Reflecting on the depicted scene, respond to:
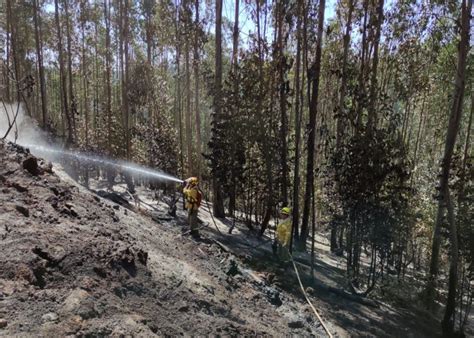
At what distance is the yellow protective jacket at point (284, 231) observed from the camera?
9345 mm

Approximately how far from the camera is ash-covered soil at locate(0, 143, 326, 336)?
3717 mm

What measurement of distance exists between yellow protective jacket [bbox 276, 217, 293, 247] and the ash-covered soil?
52.8 inches

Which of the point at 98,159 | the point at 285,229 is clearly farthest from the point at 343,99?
the point at 98,159

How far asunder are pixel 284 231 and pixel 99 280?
550cm

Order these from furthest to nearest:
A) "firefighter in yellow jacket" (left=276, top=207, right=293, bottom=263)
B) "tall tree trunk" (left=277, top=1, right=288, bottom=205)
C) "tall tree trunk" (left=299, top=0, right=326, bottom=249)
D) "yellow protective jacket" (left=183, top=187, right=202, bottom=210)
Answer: "tall tree trunk" (left=277, top=1, right=288, bottom=205) < "tall tree trunk" (left=299, top=0, right=326, bottom=249) < "yellow protective jacket" (left=183, top=187, right=202, bottom=210) < "firefighter in yellow jacket" (left=276, top=207, right=293, bottom=263)

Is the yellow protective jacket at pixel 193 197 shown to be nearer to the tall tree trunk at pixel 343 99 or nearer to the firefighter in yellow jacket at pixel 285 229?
the firefighter in yellow jacket at pixel 285 229

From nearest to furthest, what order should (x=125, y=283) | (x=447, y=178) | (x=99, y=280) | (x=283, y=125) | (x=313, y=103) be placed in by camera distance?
1. (x=99, y=280)
2. (x=125, y=283)
3. (x=447, y=178)
4. (x=313, y=103)
5. (x=283, y=125)

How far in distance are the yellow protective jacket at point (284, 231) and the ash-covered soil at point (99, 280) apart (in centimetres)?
134

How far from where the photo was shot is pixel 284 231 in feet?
30.8

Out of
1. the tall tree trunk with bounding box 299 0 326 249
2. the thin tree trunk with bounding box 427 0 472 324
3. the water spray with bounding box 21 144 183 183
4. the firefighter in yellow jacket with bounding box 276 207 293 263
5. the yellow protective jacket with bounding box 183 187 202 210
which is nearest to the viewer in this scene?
the firefighter in yellow jacket with bounding box 276 207 293 263

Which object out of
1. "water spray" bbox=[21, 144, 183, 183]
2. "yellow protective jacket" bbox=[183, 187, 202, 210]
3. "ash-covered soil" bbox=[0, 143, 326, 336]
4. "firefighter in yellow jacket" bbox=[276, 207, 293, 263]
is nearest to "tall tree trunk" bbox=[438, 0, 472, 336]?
"firefighter in yellow jacket" bbox=[276, 207, 293, 263]

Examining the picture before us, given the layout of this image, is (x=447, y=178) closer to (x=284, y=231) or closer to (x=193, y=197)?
(x=284, y=231)

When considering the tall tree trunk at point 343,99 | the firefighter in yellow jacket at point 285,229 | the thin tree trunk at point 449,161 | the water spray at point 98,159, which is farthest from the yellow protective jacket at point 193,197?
the water spray at point 98,159

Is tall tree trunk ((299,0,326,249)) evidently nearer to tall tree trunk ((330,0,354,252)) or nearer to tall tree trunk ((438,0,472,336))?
tall tree trunk ((330,0,354,252))
